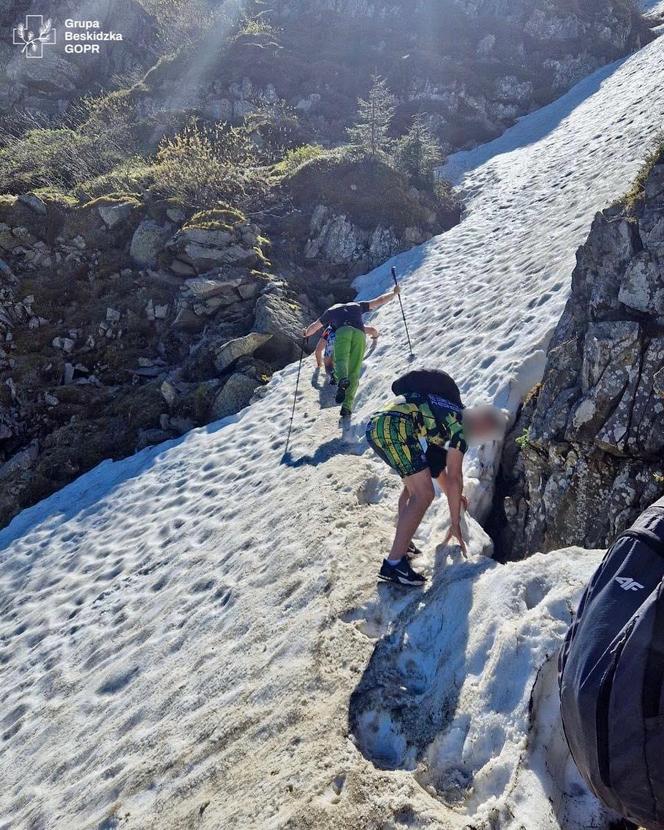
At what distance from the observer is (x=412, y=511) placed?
5848 mm

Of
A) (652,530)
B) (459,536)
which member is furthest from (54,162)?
(652,530)

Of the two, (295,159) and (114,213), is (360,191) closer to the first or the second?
(295,159)

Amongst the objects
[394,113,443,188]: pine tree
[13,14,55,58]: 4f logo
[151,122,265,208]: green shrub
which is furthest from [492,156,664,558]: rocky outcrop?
[13,14,55,58]: 4f logo

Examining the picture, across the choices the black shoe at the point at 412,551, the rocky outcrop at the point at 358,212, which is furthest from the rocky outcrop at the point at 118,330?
the black shoe at the point at 412,551

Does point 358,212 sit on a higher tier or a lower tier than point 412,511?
higher

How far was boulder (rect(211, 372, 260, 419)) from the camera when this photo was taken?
13727 millimetres

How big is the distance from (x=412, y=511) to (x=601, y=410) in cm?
240

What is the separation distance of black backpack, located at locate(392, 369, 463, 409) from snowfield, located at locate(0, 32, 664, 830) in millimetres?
1545

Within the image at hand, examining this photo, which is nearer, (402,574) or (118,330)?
(402,574)

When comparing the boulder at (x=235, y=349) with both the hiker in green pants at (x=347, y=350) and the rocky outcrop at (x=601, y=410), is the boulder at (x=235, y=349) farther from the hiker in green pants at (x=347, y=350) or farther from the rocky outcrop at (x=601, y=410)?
the rocky outcrop at (x=601, y=410)

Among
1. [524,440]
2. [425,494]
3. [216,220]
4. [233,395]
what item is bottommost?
[233,395]

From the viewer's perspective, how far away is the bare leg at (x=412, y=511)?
19.2 ft

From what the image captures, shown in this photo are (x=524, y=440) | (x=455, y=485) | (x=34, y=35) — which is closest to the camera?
(x=455, y=485)

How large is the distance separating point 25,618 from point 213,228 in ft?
44.5
